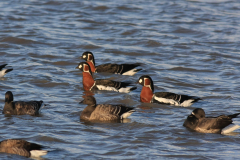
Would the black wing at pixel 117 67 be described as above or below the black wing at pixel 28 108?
above

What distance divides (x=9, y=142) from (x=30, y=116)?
284 cm

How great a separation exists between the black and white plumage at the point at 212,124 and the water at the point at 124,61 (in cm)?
19

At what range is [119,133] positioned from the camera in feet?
35.4

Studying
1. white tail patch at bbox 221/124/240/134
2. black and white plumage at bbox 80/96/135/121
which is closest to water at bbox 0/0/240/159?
white tail patch at bbox 221/124/240/134

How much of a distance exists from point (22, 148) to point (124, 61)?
1041cm

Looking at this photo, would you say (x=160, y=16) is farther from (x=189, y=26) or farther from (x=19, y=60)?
(x=19, y=60)

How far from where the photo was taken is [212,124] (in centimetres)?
1104

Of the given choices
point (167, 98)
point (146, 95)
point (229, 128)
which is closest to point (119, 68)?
point (146, 95)

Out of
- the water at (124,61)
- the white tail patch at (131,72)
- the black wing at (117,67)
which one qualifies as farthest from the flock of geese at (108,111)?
the white tail patch at (131,72)

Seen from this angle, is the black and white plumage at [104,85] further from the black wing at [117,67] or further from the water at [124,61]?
the black wing at [117,67]

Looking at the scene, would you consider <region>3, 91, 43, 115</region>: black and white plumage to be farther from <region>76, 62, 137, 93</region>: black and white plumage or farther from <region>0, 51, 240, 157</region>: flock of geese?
<region>76, 62, 137, 93</region>: black and white plumage

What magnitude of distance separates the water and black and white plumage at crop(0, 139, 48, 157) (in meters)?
0.17

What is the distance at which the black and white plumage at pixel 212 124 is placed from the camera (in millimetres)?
10867

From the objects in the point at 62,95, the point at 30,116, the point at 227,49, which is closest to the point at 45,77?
the point at 62,95
